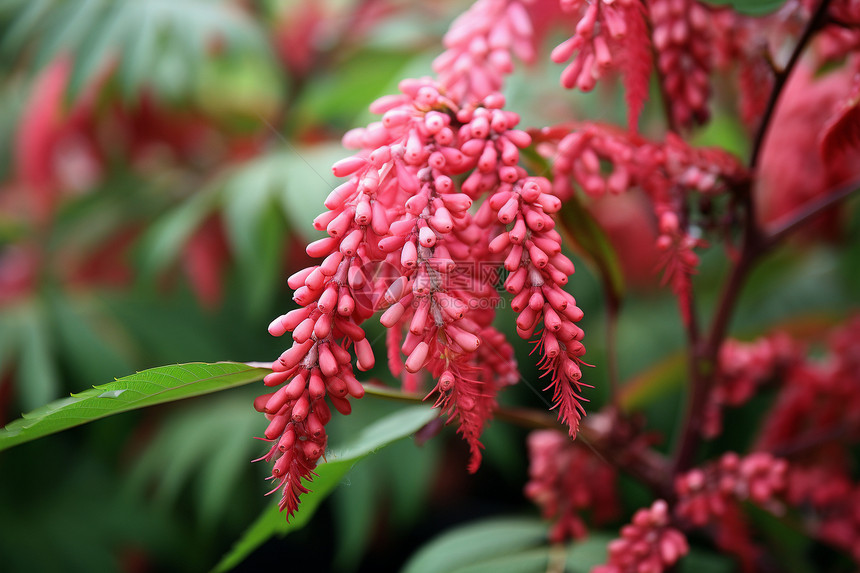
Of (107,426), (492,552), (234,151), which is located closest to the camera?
(492,552)

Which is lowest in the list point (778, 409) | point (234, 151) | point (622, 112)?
point (778, 409)

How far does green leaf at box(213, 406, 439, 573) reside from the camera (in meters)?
0.43

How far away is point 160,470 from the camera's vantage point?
1026mm

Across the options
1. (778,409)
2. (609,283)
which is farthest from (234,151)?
(778,409)

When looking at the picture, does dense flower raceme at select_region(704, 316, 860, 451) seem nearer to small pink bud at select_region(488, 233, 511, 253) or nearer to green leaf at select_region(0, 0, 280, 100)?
small pink bud at select_region(488, 233, 511, 253)

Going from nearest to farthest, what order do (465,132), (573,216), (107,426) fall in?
(465,132) → (573,216) → (107,426)

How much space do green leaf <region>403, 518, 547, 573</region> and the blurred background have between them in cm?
17

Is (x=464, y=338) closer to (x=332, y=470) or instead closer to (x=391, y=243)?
(x=391, y=243)

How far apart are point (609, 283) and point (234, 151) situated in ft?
2.66

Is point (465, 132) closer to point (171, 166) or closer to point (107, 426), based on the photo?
point (107, 426)

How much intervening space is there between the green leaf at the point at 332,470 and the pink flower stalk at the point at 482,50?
25cm

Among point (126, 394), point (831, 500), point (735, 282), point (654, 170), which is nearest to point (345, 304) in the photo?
point (126, 394)

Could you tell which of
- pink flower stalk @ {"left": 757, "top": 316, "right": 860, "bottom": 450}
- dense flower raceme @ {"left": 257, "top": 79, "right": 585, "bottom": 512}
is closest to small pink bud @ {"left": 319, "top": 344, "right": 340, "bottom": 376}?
dense flower raceme @ {"left": 257, "top": 79, "right": 585, "bottom": 512}

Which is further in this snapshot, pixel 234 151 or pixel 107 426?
pixel 234 151
